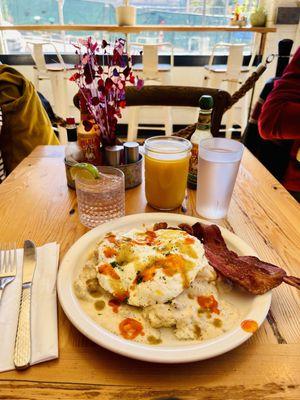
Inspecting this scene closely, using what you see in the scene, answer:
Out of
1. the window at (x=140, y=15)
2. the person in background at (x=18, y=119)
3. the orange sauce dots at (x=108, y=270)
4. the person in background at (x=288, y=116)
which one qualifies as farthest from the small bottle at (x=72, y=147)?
the window at (x=140, y=15)

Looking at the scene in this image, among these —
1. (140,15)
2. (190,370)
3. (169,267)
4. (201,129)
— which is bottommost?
(190,370)

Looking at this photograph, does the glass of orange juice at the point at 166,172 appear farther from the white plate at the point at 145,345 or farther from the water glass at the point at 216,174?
the white plate at the point at 145,345

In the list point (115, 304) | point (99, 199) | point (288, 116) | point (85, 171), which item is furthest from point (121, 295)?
point (288, 116)

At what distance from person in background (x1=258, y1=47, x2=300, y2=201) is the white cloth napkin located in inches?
54.3

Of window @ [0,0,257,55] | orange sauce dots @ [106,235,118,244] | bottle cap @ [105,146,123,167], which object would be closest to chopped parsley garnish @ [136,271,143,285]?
orange sauce dots @ [106,235,118,244]

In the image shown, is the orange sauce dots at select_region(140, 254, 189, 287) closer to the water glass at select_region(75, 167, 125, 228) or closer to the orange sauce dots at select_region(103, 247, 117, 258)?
the orange sauce dots at select_region(103, 247, 117, 258)

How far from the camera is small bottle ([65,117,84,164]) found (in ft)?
3.51

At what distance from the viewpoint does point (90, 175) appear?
97 cm

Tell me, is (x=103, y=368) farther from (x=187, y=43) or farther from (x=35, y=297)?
(x=187, y=43)

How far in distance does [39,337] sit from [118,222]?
0.37m

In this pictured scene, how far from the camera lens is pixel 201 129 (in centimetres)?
106

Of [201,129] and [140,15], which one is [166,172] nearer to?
[201,129]

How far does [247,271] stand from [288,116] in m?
1.25

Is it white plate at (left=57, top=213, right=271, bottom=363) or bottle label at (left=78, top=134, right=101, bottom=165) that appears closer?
white plate at (left=57, top=213, right=271, bottom=363)
